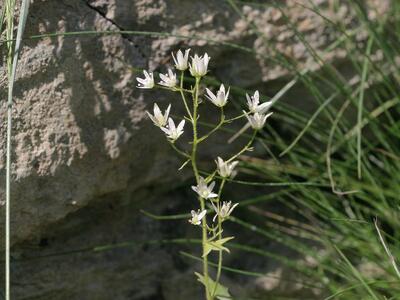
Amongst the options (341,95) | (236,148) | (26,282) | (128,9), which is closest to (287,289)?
(236,148)

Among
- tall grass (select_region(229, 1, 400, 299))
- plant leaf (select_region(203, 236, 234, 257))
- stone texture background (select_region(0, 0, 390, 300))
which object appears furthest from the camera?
tall grass (select_region(229, 1, 400, 299))

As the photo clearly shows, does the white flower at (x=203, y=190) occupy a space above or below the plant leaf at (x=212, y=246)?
Answer: above

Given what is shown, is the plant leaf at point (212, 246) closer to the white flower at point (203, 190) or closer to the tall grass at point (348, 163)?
the white flower at point (203, 190)

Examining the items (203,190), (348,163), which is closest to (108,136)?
(203,190)

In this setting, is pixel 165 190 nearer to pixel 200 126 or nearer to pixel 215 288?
pixel 200 126

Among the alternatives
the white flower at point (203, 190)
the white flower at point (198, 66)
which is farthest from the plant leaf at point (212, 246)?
the white flower at point (198, 66)

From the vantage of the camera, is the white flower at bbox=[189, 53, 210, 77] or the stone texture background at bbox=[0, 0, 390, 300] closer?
the white flower at bbox=[189, 53, 210, 77]

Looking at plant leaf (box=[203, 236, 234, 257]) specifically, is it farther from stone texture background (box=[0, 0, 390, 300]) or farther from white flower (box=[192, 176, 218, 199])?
stone texture background (box=[0, 0, 390, 300])

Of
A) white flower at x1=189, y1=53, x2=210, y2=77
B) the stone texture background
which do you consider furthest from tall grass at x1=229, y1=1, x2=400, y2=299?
white flower at x1=189, y1=53, x2=210, y2=77

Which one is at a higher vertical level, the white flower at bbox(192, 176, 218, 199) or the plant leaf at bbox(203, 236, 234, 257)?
the white flower at bbox(192, 176, 218, 199)

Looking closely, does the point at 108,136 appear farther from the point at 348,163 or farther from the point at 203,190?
the point at 348,163
